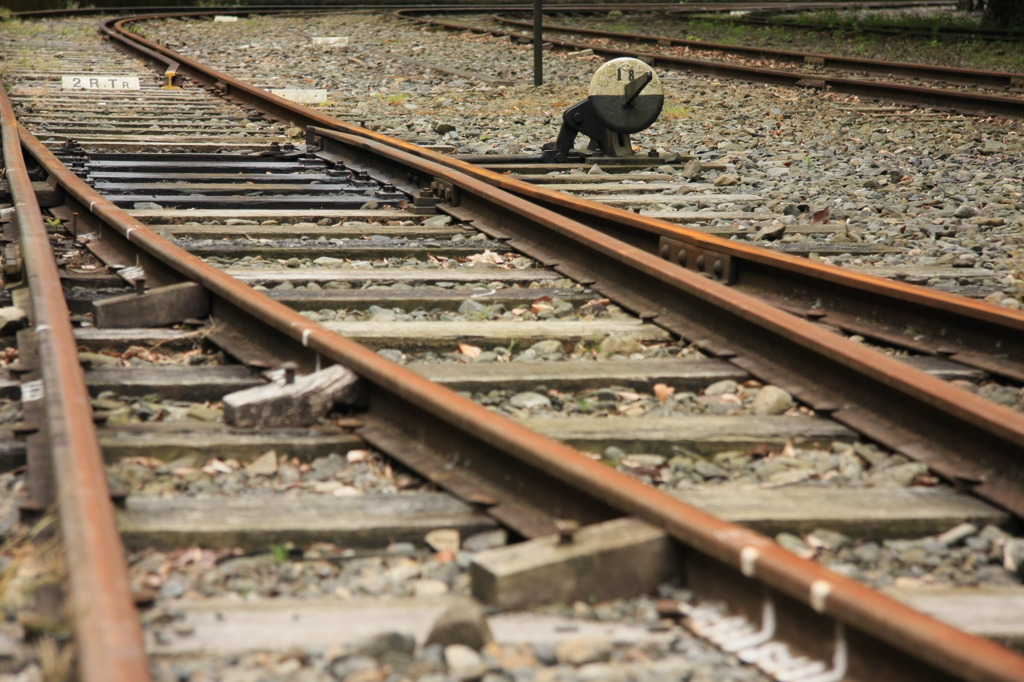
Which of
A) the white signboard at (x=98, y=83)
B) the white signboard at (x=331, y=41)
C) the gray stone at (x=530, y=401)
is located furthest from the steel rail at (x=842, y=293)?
the white signboard at (x=331, y=41)

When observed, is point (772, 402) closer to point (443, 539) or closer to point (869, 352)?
point (869, 352)

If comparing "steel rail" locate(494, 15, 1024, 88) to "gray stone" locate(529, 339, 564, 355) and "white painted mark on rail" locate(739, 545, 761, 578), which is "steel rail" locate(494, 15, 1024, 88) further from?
"white painted mark on rail" locate(739, 545, 761, 578)

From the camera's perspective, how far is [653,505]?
2408 millimetres

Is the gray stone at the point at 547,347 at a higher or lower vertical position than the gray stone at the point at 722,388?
higher

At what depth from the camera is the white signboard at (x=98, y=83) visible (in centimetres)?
1152

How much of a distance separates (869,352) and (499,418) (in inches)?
44.8

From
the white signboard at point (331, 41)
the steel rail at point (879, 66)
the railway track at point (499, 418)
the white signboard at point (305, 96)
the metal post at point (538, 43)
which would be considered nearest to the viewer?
the railway track at point (499, 418)

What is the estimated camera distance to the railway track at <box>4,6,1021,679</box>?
90.3 inches

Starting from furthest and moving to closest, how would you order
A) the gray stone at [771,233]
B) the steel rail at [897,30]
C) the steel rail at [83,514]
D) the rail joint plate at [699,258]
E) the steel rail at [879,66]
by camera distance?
1. the steel rail at [897,30]
2. the steel rail at [879,66]
3. the gray stone at [771,233]
4. the rail joint plate at [699,258]
5. the steel rail at [83,514]

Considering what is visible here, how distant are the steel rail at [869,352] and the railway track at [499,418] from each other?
0.01 meters

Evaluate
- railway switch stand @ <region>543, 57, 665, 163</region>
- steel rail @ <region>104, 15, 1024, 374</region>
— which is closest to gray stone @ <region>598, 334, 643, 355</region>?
steel rail @ <region>104, 15, 1024, 374</region>

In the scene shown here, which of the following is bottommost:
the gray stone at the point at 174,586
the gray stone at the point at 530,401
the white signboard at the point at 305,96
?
the gray stone at the point at 174,586

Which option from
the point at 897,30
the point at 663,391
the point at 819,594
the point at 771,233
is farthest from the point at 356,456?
the point at 897,30

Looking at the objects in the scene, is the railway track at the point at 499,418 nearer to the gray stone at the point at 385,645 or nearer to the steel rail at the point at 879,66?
the gray stone at the point at 385,645
